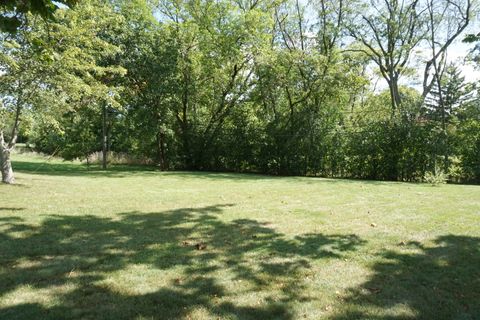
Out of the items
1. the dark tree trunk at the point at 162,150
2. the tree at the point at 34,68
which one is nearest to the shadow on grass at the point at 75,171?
the dark tree trunk at the point at 162,150

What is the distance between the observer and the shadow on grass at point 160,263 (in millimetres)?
2750

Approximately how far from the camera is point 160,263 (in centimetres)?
370

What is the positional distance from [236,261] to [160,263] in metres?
0.83

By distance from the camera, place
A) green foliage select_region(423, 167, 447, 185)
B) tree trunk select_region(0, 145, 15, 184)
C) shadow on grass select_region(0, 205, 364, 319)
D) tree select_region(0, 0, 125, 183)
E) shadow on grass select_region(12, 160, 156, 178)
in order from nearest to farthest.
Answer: shadow on grass select_region(0, 205, 364, 319), tree select_region(0, 0, 125, 183), tree trunk select_region(0, 145, 15, 184), green foliage select_region(423, 167, 447, 185), shadow on grass select_region(12, 160, 156, 178)

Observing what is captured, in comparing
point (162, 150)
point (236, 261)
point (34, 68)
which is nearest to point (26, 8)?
point (236, 261)

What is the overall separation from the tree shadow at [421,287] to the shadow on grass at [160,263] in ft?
1.73

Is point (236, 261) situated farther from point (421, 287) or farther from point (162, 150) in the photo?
point (162, 150)

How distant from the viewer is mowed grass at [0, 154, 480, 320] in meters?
2.80

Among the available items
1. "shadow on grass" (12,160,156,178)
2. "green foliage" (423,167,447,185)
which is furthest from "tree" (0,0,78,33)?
"green foliage" (423,167,447,185)

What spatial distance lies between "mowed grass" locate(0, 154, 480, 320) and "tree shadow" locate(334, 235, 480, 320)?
2cm

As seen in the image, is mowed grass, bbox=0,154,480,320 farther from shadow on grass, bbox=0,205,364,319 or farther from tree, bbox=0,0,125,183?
tree, bbox=0,0,125,183

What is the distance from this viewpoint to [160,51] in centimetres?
1720

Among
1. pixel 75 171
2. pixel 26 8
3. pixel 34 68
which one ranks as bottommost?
pixel 75 171

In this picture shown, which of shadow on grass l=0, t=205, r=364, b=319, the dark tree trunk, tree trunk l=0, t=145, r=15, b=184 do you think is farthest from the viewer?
the dark tree trunk
